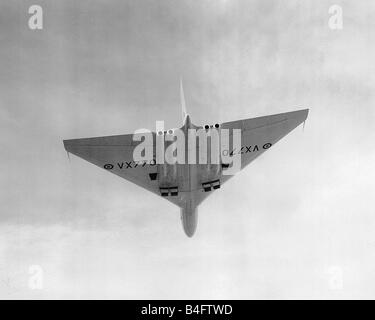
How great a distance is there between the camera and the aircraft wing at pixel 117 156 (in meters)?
28.5

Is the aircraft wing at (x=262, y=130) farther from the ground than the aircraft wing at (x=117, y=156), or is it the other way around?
the aircraft wing at (x=262, y=130)

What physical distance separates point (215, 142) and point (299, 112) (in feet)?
20.7

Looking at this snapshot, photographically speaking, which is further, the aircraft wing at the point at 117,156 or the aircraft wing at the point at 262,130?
the aircraft wing at the point at 117,156

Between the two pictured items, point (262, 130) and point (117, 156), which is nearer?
point (262, 130)

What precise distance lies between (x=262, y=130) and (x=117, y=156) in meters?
11.5

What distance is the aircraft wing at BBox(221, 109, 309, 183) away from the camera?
90.9ft

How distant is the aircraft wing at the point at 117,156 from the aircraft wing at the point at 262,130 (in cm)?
724

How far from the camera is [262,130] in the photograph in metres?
30.0

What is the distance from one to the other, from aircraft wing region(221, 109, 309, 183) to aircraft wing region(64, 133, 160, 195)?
23.7 feet

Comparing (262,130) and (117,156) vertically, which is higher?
(262,130)

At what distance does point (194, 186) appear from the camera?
31.9 metres
